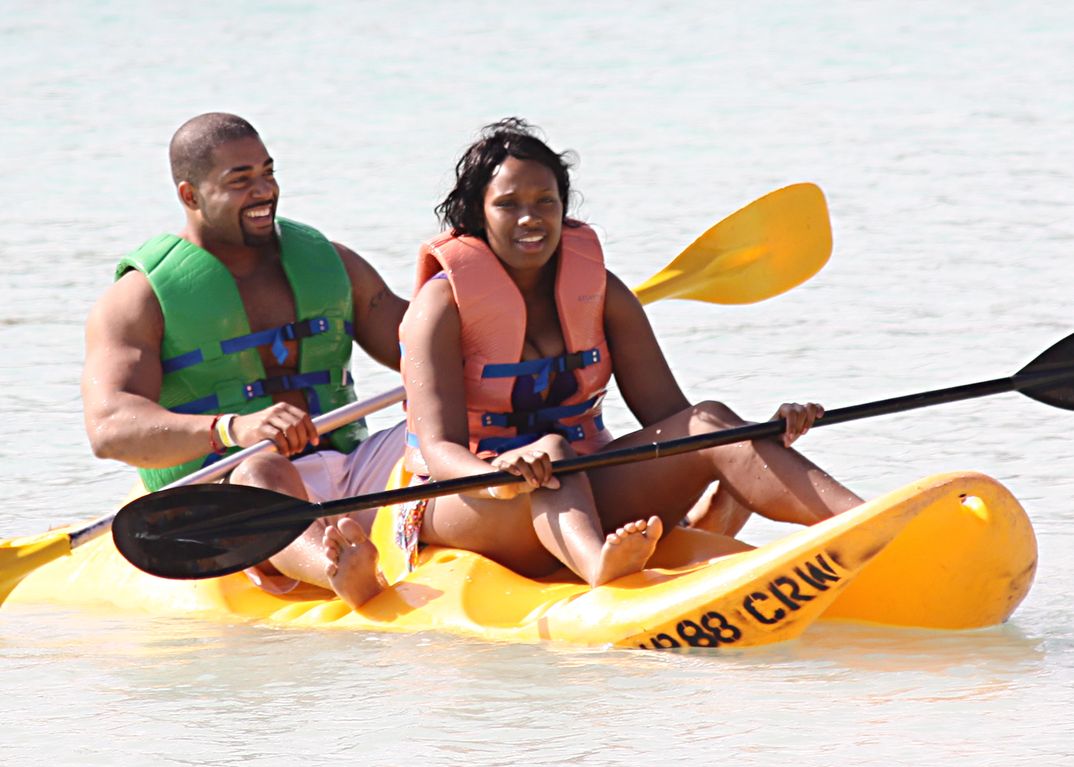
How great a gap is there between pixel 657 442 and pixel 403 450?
2.23 ft

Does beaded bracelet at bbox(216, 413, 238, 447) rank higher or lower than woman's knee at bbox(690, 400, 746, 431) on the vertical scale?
higher

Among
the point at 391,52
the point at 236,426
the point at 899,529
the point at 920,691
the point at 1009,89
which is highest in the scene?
the point at 391,52

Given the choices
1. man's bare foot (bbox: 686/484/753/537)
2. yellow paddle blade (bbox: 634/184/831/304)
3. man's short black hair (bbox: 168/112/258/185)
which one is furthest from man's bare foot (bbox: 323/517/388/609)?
yellow paddle blade (bbox: 634/184/831/304)

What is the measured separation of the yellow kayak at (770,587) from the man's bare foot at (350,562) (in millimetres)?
33

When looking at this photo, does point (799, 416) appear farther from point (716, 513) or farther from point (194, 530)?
point (194, 530)

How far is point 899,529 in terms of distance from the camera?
335cm

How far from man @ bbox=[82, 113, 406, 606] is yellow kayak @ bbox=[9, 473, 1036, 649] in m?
0.33

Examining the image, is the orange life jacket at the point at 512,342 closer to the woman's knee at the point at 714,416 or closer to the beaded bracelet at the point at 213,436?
the woman's knee at the point at 714,416

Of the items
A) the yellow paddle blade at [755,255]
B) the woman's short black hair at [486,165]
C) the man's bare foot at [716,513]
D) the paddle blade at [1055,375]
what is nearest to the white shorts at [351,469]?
the woman's short black hair at [486,165]

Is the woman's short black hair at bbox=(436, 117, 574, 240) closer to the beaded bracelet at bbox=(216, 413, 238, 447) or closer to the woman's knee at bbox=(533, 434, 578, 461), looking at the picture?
the woman's knee at bbox=(533, 434, 578, 461)

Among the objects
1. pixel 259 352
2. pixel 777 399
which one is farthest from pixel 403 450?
pixel 777 399

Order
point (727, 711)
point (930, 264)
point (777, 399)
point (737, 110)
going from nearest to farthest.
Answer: point (727, 711)
point (777, 399)
point (930, 264)
point (737, 110)

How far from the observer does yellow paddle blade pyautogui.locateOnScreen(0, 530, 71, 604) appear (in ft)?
13.2

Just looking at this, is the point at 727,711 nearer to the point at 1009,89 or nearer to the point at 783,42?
the point at 1009,89
